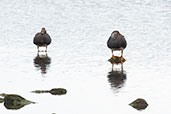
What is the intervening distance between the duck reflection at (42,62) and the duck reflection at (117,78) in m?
3.87

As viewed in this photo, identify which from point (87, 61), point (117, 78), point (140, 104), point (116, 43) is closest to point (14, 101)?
point (140, 104)

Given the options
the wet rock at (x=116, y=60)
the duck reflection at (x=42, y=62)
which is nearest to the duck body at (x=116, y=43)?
the wet rock at (x=116, y=60)

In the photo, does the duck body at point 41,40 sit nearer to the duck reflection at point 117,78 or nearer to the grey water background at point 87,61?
the grey water background at point 87,61

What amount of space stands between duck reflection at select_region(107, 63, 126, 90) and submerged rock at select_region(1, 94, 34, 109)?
18.8ft

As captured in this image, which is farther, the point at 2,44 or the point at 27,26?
the point at 27,26

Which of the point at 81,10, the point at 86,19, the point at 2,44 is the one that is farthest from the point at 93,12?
the point at 2,44

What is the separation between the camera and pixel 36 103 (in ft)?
90.4

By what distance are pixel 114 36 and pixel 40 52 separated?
21.5 feet

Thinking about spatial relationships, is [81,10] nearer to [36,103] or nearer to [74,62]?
[74,62]

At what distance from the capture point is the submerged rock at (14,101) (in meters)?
27.0

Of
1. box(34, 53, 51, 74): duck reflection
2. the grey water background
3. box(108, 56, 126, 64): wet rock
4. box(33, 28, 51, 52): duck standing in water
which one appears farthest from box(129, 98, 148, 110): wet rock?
box(33, 28, 51, 52): duck standing in water

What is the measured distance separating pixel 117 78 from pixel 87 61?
4646 millimetres

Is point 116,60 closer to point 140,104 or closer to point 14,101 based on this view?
point 140,104

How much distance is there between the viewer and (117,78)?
111ft
